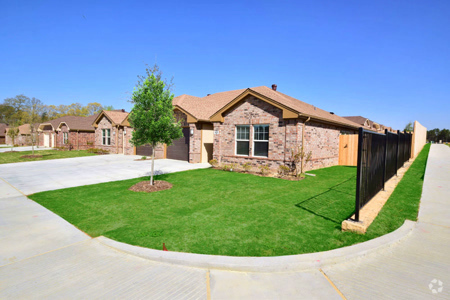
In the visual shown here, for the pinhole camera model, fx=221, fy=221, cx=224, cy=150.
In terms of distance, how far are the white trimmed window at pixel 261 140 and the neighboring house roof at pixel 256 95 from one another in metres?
1.64

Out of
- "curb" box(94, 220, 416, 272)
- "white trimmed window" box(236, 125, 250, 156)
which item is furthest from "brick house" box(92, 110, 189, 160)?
"curb" box(94, 220, 416, 272)

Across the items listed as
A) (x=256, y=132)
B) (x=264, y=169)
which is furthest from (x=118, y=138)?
(x=264, y=169)

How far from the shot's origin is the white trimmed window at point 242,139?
44.2 feet

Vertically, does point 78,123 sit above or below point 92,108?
below

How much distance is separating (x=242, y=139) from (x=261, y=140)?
4.46ft

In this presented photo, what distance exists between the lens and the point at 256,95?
1252cm

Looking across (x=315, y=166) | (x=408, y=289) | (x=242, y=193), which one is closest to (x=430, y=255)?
(x=408, y=289)

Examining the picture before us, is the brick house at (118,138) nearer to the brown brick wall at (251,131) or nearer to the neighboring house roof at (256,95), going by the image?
the neighboring house roof at (256,95)

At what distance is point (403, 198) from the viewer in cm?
713

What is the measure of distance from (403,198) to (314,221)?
4.08 meters

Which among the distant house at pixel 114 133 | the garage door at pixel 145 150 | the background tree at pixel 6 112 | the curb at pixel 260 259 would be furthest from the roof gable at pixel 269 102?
the background tree at pixel 6 112

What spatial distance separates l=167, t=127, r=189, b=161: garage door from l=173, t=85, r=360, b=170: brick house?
48 centimetres

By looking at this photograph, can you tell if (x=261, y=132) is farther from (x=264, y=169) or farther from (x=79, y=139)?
(x=79, y=139)

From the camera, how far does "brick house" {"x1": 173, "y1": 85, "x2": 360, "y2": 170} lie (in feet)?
38.5
